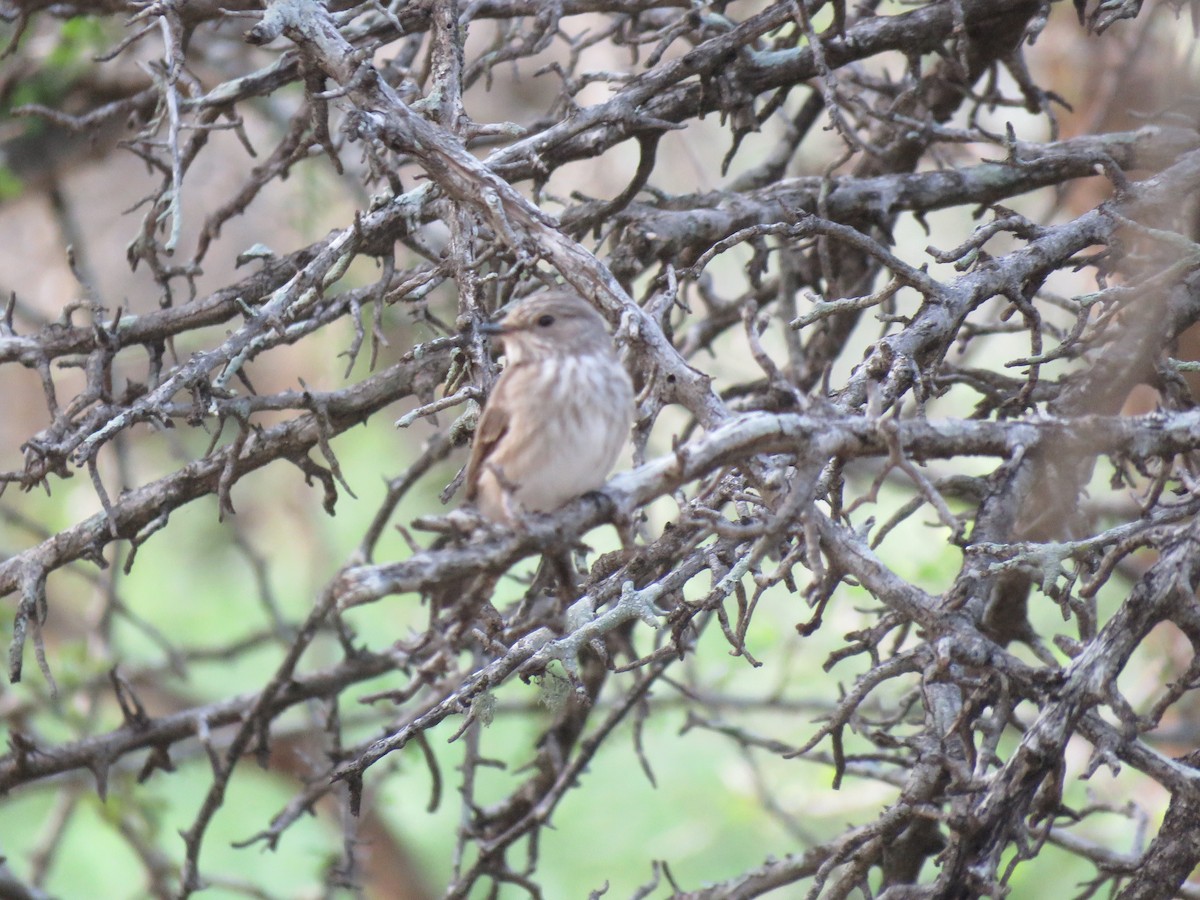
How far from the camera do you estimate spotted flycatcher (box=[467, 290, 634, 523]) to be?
3.15 m

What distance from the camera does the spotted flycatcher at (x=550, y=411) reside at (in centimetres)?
315

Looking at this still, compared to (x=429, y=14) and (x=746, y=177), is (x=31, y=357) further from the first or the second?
(x=746, y=177)

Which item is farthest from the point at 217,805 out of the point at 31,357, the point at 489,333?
the point at 489,333

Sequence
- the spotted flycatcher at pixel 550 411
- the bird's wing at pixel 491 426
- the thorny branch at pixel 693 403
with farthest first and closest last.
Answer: the bird's wing at pixel 491 426
the spotted flycatcher at pixel 550 411
the thorny branch at pixel 693 403

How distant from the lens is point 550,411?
10.7 ft

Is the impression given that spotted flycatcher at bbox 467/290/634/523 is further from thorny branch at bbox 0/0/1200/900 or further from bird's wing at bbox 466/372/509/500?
thorny branch at bbox 0/0/1200/900

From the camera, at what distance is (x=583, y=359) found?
3.42 m

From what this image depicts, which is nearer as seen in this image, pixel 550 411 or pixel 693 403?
pixel 693 403

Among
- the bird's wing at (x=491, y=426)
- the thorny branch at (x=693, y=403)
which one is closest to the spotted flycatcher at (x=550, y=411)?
the bird's wing at (x=491, y=426)

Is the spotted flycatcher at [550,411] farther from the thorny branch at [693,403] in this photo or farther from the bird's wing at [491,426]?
the thorny branch at [693,403]

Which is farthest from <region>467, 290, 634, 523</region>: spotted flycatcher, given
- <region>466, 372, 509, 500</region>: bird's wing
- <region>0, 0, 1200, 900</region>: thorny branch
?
<region>0, 0, 1200, 900</region>: thorny branch

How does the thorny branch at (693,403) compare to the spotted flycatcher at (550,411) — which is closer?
the thorny branch at (693,403)

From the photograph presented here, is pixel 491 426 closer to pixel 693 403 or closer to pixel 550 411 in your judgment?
pixel 550 411

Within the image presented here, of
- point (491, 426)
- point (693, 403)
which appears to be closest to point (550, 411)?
point (491, 426)
